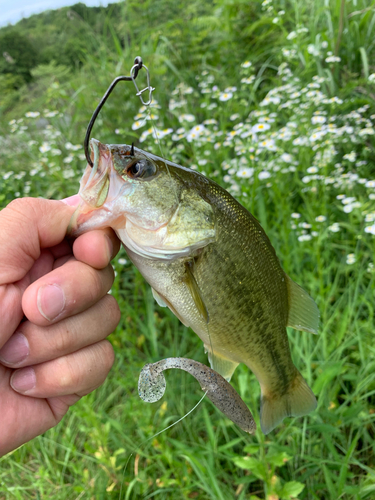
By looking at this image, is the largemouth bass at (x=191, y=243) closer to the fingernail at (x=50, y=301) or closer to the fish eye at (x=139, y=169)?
the fish eye at (x=139, y=169)

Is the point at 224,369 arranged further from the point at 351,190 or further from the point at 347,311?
the point at 351,190

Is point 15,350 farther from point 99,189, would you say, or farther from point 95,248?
point 99,189

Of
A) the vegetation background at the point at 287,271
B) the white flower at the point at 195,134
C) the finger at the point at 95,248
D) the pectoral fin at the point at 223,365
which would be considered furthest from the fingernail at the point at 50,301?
the white flower at the point at 195,134

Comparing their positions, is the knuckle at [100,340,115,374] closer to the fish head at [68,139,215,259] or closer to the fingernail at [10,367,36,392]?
the fingernail at [10,367,36,392]

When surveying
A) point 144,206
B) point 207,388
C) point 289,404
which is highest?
point 144,206

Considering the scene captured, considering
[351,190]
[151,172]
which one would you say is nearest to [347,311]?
[351,190]

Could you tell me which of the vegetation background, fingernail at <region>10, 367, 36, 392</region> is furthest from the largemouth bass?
the vegetation background

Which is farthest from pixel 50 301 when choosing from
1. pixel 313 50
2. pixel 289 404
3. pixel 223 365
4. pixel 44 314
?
pixel 313 50
